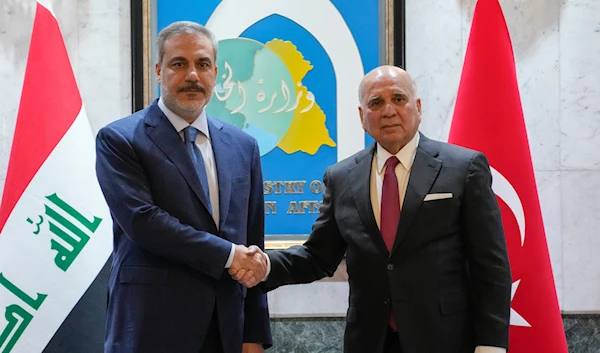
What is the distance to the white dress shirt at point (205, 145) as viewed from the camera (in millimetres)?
2203

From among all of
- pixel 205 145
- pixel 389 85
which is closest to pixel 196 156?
pixel 205 145

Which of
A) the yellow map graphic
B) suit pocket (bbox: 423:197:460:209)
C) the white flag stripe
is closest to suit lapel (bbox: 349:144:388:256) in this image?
suit pocket (bbox: 423:197:460:209)

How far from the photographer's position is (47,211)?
2.75 meters

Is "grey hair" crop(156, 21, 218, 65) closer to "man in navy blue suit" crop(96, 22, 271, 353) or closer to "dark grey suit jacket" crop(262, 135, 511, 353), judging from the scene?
"man in navy blue suit" crop(96, 22, 271, 353)

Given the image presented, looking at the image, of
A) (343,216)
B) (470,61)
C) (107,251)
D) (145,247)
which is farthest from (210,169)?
(470,61)

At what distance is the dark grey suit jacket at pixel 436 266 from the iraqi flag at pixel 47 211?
1270 mm

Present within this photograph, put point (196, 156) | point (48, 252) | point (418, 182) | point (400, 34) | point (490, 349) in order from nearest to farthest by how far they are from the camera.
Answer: point (490, 349), point (418, 182), point (196, 156), point (48, 252), point (400, 34)

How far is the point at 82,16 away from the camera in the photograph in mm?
3359

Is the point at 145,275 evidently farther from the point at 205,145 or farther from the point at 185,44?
the point at 185,44

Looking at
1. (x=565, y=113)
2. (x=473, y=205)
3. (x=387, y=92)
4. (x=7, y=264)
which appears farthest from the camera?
(x=565, y=113)

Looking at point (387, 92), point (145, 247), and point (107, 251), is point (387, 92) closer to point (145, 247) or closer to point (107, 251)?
point (145, 247)

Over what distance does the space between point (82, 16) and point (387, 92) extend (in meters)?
1.95

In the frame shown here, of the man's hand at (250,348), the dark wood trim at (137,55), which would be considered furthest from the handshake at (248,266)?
the dark wood trim at (137,55)

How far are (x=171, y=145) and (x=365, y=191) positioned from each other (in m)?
0.68
